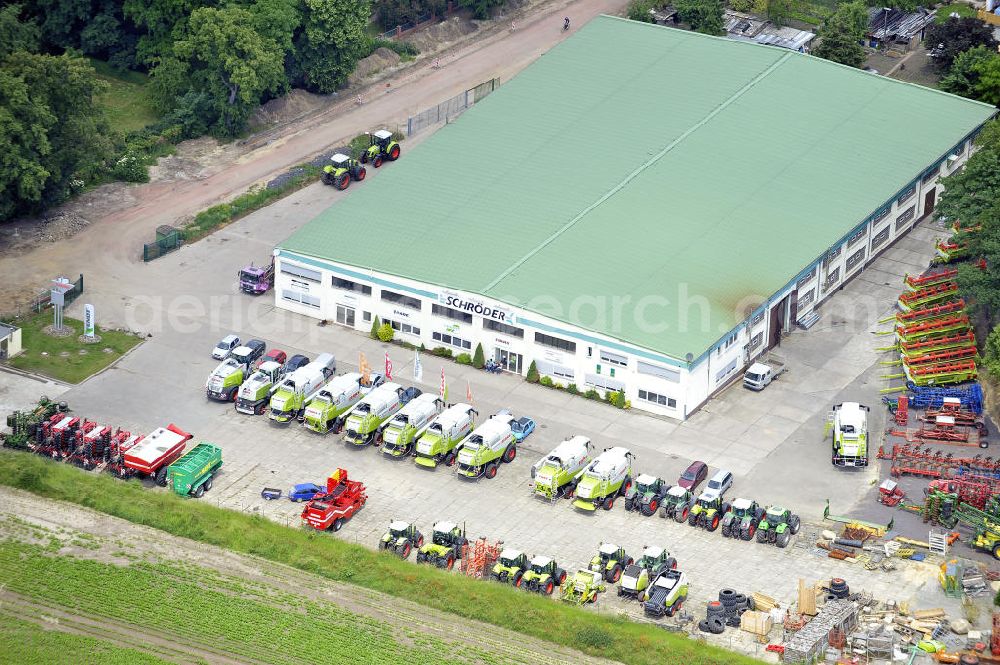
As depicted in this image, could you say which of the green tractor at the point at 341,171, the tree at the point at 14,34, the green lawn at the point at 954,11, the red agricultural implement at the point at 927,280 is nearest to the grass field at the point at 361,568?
the tree at the point at 14,34

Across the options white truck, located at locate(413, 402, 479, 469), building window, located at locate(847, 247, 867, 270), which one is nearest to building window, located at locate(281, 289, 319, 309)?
white truck, located at locate(413, 402, 479, 469)

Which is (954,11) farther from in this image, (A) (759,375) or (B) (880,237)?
(A) (759,375)

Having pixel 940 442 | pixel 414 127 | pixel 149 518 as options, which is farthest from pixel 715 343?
pixel 414 127

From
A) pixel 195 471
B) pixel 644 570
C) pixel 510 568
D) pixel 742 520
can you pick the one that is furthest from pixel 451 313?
pixel 644 570

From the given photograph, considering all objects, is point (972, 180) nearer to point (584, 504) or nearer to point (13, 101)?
point (584, 504)

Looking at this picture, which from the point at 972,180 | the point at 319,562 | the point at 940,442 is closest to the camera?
the point at 319,562

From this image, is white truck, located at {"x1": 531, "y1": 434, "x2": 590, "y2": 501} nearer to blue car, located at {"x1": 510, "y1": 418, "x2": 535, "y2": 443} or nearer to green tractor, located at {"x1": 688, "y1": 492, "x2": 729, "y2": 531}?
blue car, located at {"x1": 510, "y1": 418, "x2": 535, "y2": 443}

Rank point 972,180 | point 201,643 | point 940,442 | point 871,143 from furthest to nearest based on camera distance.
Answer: point 871,143 → point 972,180 → point 940,442 → point 201,643
